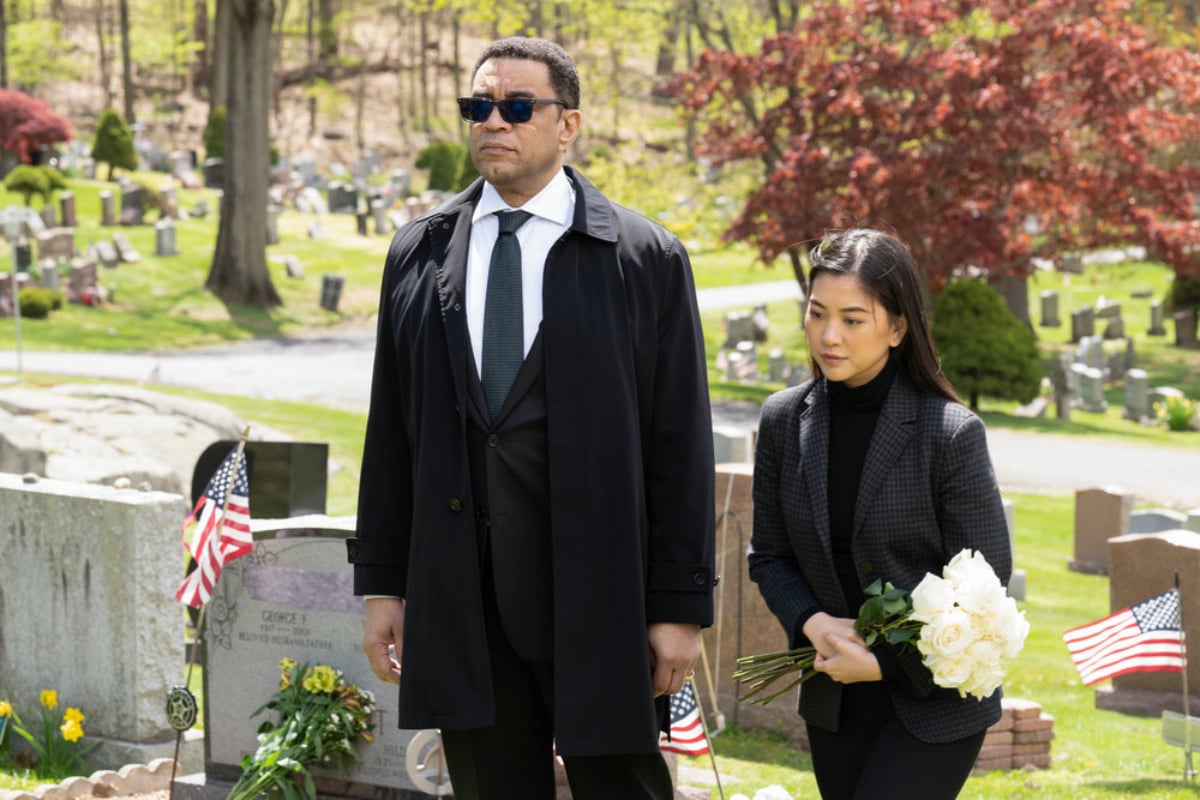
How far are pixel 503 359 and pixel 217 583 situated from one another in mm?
2902

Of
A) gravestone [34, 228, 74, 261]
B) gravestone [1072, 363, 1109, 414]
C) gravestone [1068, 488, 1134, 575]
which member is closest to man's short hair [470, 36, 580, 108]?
gravestone [1068, 488, 1134, 575]

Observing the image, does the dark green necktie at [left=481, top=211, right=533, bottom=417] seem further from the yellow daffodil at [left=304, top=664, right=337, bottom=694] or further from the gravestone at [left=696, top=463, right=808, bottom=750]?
the gravestone at [left=696, top=463, right=808, bottom=750]

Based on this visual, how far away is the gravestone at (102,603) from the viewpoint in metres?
6.79

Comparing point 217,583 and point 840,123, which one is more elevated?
point 840,123

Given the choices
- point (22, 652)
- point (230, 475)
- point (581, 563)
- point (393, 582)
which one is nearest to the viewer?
point (581, 563)

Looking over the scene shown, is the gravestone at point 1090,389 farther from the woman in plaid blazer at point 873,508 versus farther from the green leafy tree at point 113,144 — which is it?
the green leafy tree at point 113,144

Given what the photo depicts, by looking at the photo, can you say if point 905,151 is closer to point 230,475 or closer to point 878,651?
point 230,475

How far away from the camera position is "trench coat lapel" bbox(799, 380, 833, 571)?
386 cm

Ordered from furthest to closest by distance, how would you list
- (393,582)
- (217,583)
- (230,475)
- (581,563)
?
(230,475) < (217,583) < (393,582) < (581,563)

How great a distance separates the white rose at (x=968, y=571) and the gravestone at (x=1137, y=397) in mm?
20617

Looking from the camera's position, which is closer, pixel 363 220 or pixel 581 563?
pixel 581 563

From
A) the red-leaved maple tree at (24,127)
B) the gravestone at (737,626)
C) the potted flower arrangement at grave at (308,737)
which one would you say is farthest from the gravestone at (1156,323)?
the potted flower arrangement at grave at (308,737)

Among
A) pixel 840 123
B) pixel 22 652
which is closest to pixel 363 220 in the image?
pixel 840 123

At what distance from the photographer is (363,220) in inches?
1446
